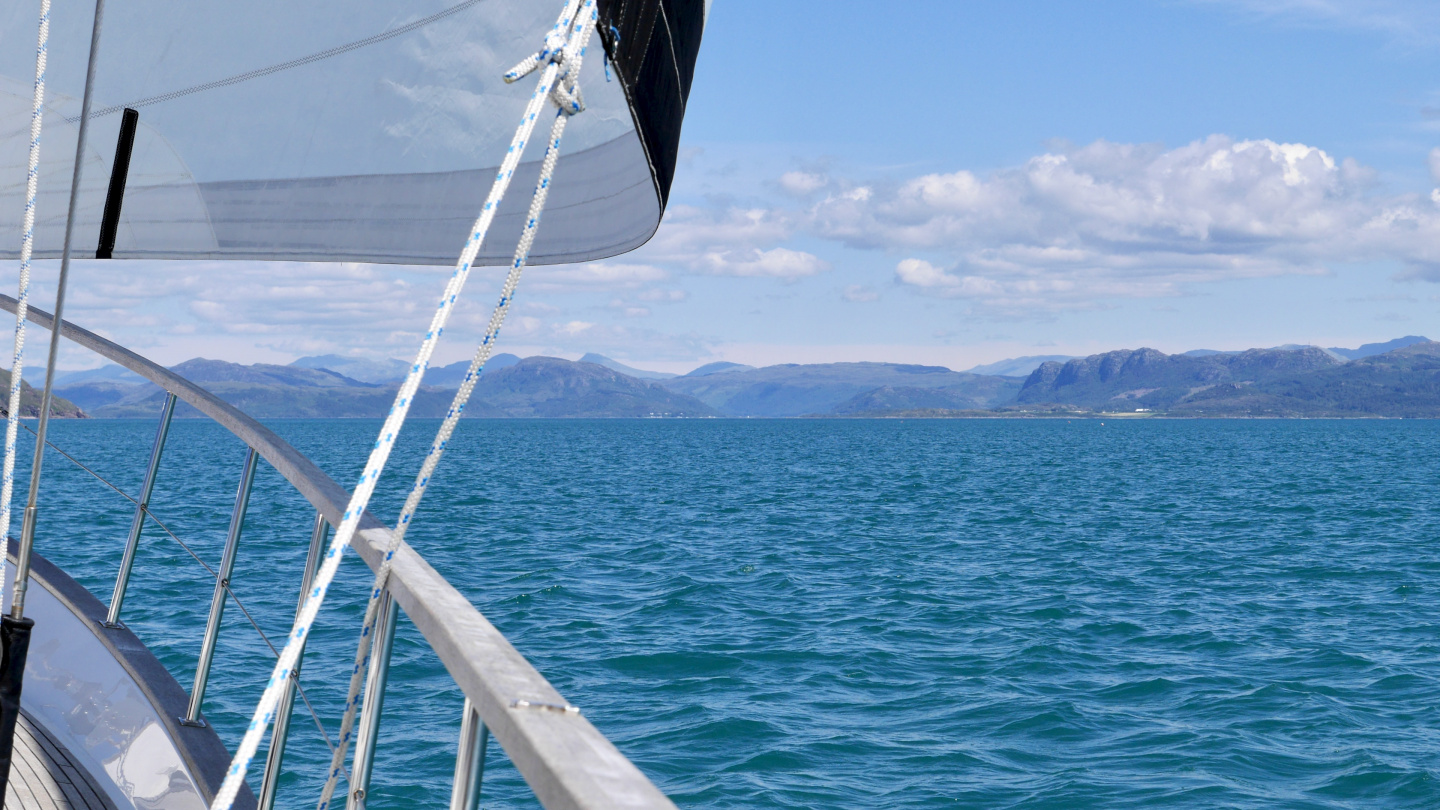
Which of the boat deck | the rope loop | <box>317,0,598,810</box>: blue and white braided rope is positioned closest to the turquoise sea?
the boat deck

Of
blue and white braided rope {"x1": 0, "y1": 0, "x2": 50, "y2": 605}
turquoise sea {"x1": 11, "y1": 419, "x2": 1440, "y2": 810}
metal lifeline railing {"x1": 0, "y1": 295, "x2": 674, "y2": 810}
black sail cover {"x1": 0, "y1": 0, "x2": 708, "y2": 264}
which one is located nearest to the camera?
metal lifeline railing {"x1": 0, "y1": 295, "x2": 674, "y2": 810}

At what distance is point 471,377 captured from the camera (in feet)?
5.61

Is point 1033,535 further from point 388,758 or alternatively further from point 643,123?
point 643,123

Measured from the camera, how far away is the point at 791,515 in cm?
3080

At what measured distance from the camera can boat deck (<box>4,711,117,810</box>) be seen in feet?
9.77

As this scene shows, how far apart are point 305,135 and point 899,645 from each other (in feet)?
35.1

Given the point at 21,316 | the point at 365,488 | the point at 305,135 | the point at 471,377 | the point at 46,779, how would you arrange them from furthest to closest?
the point at 305,135, the point at 46,779, the point at 21,316, the point at 471,377, the point at 365,488

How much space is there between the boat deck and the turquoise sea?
463 cm

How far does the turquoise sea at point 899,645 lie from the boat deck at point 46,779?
4.63m

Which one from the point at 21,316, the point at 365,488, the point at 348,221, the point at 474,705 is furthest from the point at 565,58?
the point at 348,221

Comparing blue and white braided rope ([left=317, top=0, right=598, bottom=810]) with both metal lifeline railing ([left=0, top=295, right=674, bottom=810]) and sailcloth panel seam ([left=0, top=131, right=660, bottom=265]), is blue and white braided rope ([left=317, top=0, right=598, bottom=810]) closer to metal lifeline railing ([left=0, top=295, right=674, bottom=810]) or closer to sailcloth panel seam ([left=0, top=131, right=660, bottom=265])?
metal lifeline railing ([left=0, top=295, right=674, bottom=810])

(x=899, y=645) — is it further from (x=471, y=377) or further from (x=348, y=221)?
(x=471, y=377)

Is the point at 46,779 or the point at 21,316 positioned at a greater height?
the point at 21,316

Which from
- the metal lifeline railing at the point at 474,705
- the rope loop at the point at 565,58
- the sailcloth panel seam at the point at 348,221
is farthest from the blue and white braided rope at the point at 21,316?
the sailcloth panel seam at the point at 348,221
